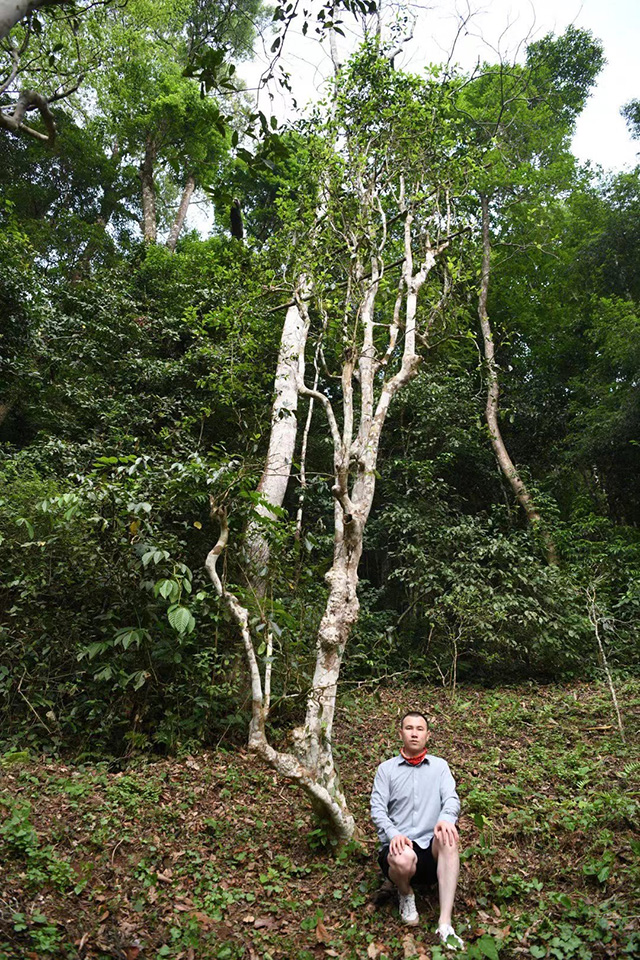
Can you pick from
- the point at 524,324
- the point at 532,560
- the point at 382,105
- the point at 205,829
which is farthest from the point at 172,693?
the point at 524,324

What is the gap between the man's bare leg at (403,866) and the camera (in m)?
2.86

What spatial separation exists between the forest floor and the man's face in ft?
2.18

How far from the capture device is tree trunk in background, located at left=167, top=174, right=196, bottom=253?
14180 mm

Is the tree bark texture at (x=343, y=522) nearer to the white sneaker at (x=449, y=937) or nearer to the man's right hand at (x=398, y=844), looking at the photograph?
the man's right hand at (x=398, y=844)

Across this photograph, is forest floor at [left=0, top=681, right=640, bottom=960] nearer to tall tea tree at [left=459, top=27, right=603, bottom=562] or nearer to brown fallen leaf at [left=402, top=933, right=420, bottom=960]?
brown fallen leaf at [left=402, top=933, right=420, bottom=960]

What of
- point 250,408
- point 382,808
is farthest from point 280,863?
point 250,408

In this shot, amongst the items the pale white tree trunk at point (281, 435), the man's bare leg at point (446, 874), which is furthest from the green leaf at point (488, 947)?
the pale white tree trunk at point (281, 435)

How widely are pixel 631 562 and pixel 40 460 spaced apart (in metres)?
8.31

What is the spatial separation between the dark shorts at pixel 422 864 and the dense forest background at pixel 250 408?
5.93 ft

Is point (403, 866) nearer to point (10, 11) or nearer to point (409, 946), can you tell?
point (409, 946)

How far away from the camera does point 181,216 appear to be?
15.0 metres

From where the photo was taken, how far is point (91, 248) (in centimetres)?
1438

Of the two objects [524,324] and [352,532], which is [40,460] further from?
[524,324]

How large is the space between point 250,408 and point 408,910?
7692 mm
